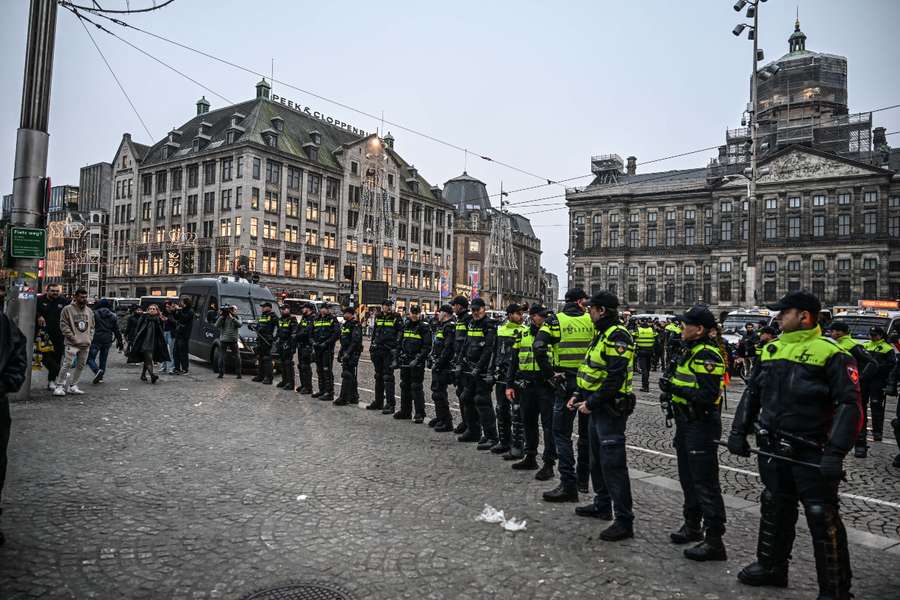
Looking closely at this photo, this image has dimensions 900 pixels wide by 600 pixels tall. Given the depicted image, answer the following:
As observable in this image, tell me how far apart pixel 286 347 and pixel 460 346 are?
607cm

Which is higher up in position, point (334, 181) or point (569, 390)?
point (334, 181)

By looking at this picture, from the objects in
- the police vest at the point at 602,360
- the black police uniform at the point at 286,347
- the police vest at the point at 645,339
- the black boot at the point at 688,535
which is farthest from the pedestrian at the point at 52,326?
the police vest at the point at 645,339

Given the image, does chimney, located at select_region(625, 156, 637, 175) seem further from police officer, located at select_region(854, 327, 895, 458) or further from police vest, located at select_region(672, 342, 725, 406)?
police vest, located at select_region(672, 342, 725, 406)

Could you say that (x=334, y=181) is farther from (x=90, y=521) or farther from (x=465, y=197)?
(x=90, y=521)

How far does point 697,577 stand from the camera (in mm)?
4168

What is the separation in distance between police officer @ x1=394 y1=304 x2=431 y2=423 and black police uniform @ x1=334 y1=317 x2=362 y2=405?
4.59 ft

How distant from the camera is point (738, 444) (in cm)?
422

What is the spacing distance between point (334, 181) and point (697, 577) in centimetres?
6140

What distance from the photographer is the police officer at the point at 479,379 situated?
823 centimetres

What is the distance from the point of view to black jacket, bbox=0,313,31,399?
172 inches

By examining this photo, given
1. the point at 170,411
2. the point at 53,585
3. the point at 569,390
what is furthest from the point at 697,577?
the point at 170,411

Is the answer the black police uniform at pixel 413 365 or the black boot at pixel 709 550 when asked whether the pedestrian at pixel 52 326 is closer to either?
the black police uniform at pixel 413 365

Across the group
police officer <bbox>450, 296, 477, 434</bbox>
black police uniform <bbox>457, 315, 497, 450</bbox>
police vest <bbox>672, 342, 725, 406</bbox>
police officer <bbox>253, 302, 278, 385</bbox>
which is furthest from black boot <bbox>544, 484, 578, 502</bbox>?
police officer <bbox>253, 302, 278, 385</bbox>

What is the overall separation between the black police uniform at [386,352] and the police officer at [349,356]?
0.56m
